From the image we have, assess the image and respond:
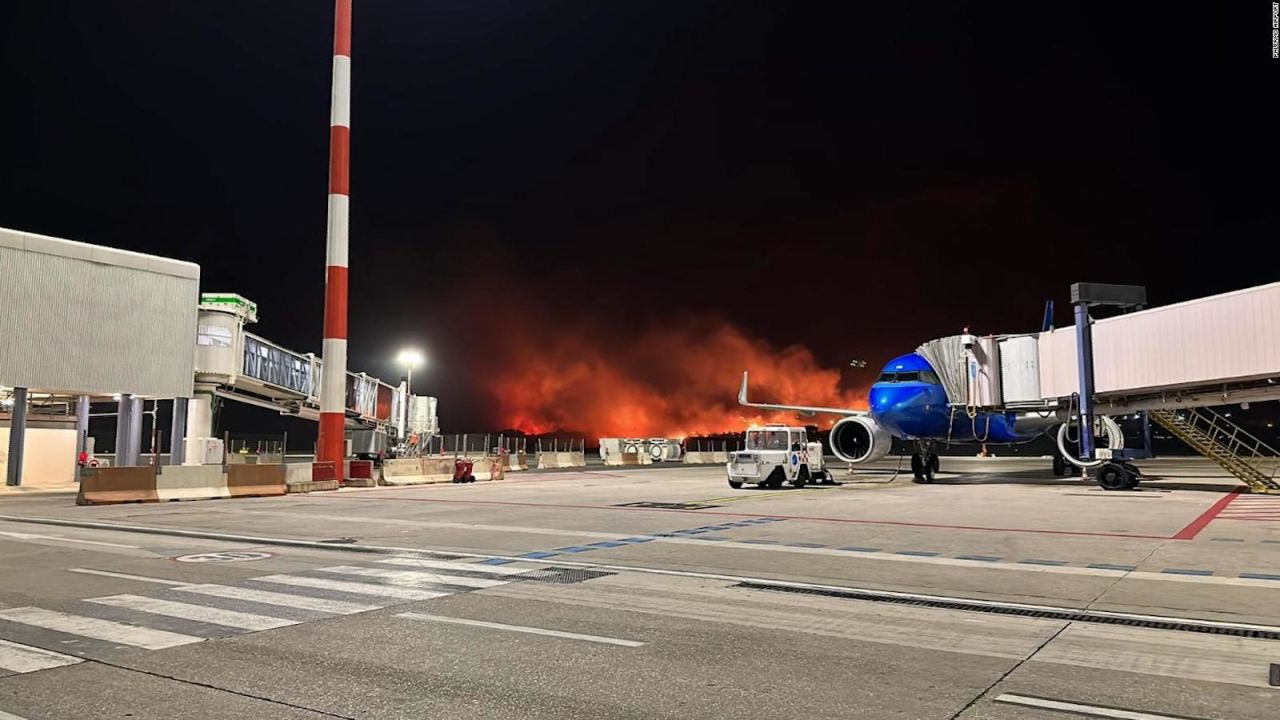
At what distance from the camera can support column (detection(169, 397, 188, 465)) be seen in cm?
3900

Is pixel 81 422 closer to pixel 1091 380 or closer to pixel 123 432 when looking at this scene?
pixel 123 432

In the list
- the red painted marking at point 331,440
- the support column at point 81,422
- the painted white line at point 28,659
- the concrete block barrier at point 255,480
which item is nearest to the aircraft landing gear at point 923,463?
the red painted marking at point 331,440

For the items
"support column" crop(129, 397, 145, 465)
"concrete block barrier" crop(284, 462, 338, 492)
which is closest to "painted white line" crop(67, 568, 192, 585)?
"concrete block barrier" crop(284, 462, 338, 492)

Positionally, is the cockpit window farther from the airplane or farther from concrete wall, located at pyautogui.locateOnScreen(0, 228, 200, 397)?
concrete wall, located at pyautogui.locateOnScreen(0, 228, 200, 397)

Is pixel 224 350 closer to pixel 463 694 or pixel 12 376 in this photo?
pixel 12 376

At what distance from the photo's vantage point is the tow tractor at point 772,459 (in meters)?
28.5

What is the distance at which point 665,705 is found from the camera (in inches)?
204

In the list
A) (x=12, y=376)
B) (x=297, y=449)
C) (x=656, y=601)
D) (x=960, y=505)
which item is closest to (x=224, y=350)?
(x=12, y=376)

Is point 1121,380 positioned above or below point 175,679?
above

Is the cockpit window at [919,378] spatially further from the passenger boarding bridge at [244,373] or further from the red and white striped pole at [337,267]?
the passenger boarding bridge at [244,373]

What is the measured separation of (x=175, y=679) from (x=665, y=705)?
3.69m

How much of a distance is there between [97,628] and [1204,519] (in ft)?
67.5

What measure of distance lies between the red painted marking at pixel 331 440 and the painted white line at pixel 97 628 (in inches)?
1066

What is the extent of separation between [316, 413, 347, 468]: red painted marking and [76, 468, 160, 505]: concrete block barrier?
952cm
